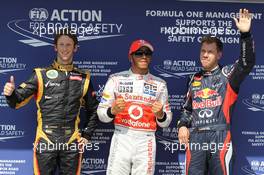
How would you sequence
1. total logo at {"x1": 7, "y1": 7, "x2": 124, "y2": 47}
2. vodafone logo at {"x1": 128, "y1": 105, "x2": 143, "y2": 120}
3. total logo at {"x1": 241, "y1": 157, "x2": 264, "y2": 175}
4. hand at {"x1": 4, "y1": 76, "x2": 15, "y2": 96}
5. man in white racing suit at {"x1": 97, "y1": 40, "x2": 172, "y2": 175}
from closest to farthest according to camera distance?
hand at {"x1": 4, "y1": 76, "x2": 15, "y2": 96}, man in white racing suit at {"x1": 97, "y1": 40, "x2": 172, "y2": 175}, vodafone logo at {"x1": 128, "y1": 105, "x2": 143, "y2": 120}, total logo at {"x1": 7, "y1": 7, "x2": 124, "y2": 47}, total logo at {"x1": 241, "y1": 157, "x2": 264, "y2": 175}

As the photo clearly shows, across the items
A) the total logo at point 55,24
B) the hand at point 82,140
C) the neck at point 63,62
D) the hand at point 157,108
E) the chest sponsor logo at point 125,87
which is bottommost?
the hand at point 82,140

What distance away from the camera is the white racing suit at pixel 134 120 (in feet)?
11.7

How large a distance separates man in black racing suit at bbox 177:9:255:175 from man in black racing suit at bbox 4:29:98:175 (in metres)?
0.89

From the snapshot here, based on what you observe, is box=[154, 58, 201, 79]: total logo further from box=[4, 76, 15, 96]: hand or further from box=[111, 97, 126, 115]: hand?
box=[4, 76, 15, 96]: hand

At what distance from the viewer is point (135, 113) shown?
3688mm

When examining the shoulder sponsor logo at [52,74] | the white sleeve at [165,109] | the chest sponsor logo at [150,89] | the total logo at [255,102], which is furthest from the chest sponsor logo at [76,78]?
the total logo at [255,102]

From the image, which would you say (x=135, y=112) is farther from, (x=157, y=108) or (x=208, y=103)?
(x=208, y=103)

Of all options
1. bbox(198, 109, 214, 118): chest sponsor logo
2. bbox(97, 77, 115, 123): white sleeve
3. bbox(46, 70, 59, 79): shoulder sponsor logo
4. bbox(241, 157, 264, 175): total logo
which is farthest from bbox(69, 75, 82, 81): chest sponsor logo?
bbox(241, 157, 264, 175): total logo

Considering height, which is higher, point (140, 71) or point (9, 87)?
point (140, 71)

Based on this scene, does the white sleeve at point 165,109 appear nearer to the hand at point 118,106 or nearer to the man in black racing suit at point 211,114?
the man in black racing suit at point 211,114

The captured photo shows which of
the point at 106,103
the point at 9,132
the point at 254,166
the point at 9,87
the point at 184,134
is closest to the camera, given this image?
the point at 9,87

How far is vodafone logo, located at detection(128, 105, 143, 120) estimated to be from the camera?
3676mm

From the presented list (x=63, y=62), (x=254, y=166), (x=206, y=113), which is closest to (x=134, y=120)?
(x=206, y=113)

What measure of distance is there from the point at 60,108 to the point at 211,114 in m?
1.30
